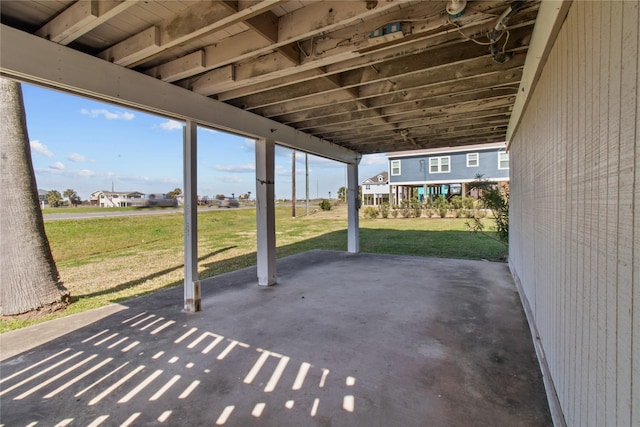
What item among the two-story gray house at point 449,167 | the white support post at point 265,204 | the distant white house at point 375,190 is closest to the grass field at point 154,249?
the white support post at point 265,204

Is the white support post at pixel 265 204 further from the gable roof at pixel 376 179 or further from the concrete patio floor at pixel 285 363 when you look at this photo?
the gable roof at pixel 376 179

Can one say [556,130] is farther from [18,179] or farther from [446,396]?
[18,179]

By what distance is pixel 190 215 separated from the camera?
12.1 ft

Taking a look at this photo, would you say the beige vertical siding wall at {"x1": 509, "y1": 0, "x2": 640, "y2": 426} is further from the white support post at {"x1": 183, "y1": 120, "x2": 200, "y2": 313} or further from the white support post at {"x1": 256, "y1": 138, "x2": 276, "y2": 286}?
the white support post at {"x1": 256, "y1": 138, "x2": 276, "y2": 286}

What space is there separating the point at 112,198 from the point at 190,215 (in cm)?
2964

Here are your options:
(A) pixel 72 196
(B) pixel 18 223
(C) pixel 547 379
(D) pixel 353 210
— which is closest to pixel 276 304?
(C) pixel 547 379

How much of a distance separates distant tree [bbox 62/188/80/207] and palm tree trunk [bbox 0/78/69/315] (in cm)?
2425

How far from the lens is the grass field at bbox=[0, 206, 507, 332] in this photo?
208 inches

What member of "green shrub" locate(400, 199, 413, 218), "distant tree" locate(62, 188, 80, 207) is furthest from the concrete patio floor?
"distant tree" locate(62, 188, 80, 207)

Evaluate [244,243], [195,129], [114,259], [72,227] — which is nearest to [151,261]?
[114,259]

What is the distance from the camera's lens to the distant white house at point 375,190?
29.7 m

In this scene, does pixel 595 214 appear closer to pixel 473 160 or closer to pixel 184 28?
pixel 184 28

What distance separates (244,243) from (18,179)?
6719 mm

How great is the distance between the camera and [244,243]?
10.3 m
